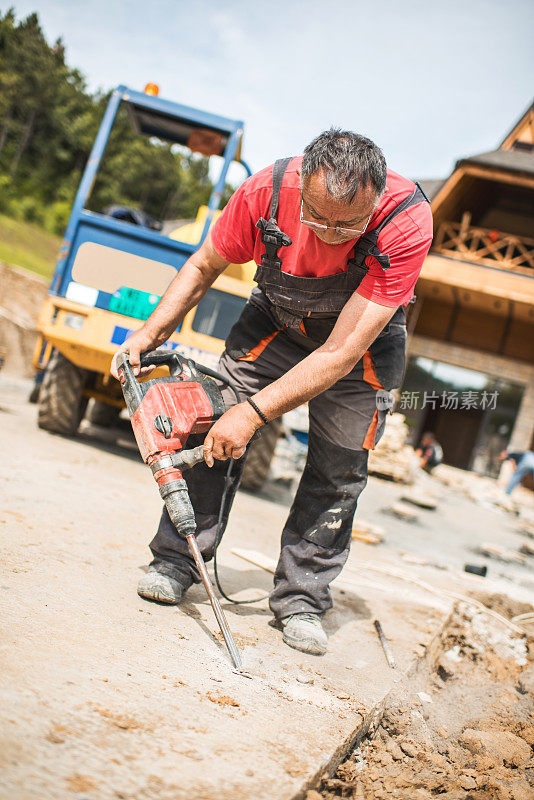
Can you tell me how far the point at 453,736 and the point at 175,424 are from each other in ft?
4.38

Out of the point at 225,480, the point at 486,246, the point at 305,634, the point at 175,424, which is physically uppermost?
the point at 486,246

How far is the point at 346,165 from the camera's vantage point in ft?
5.62

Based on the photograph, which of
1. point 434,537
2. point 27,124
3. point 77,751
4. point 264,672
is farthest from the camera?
point 27,124

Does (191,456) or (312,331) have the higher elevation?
(312,331)

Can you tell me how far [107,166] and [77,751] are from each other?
156ft

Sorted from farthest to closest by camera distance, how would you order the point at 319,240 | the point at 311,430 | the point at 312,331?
the point at 311,430
the point at 312,331
the point at 319,240

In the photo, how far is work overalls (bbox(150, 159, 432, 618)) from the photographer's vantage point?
2152 mm

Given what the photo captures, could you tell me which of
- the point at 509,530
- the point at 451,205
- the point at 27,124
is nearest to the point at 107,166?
the point at 27,124

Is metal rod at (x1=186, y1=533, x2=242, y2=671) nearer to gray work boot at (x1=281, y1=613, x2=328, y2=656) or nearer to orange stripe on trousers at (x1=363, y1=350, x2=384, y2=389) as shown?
gray work boot at (x1=281, y1=613, x2=328, y2=656)

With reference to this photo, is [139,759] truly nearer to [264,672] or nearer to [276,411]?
[264,672]

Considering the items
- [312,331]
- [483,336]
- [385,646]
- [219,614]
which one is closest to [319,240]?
[312,331]

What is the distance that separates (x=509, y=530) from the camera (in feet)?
24.7

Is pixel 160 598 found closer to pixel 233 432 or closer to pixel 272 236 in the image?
pixel 233 432

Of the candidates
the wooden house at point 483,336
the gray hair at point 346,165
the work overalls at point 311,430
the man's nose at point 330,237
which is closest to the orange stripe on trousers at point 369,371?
the work overalls at point 311,430
